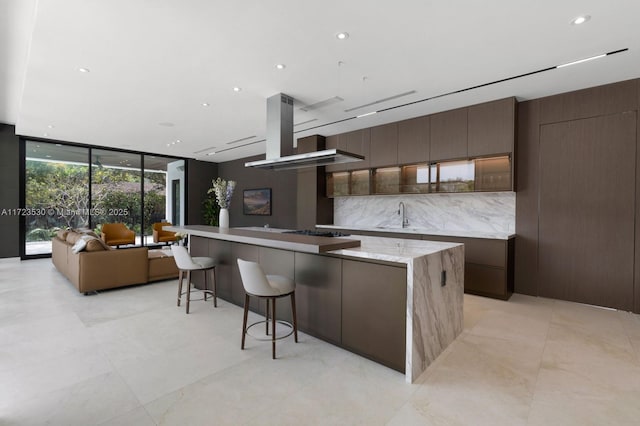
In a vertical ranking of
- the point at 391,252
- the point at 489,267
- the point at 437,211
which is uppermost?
the point at 437,211

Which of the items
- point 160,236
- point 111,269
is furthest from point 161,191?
point 111,269

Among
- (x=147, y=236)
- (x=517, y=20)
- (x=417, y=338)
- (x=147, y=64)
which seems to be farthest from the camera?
(x=147, y=236)

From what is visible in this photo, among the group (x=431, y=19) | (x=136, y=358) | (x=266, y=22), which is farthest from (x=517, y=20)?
(x=136, y=358)

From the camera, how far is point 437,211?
16.6ft

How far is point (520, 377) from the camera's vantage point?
7.30 feet

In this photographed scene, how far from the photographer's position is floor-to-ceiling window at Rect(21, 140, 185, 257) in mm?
6836

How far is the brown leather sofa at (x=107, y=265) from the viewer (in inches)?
167

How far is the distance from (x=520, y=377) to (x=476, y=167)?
3.02 meters

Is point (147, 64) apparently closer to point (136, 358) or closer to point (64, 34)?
point (64, 34)

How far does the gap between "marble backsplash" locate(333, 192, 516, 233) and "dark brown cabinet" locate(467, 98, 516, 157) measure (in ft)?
2.35

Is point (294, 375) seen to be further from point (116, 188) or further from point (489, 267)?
point (116, 188)

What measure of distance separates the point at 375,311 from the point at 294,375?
2.57 ft

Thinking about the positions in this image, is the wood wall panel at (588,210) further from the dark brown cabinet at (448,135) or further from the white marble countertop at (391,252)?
the white marble countertop at (391,252)

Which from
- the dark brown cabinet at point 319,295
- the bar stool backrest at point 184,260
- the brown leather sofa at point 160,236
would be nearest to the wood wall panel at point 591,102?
the dark brown cabinet at point 319,295
